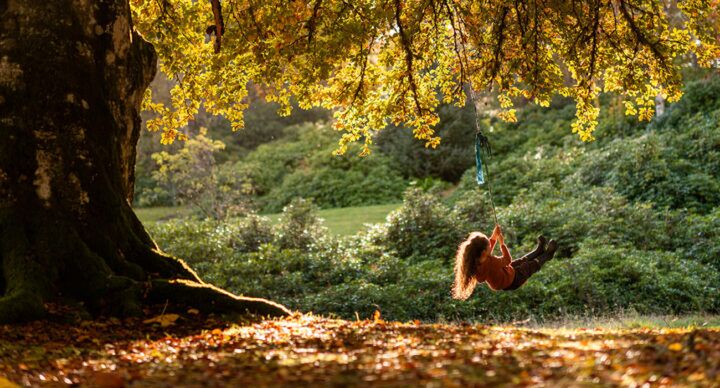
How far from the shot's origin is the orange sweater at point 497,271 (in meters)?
8.84

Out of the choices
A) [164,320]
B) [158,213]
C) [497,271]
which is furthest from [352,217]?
[164,320]

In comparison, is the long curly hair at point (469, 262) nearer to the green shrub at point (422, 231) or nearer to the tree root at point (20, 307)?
the tree root at point (20, 307)

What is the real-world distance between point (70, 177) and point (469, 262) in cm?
436

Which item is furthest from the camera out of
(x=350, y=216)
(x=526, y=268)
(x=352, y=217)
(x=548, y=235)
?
(x=350, y=216)

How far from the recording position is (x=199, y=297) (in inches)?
291

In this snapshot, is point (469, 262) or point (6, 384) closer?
point (6, 384)

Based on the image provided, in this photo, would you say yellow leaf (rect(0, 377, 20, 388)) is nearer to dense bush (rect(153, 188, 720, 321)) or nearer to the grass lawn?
dense bush (rect(153, 188, 720, 321))

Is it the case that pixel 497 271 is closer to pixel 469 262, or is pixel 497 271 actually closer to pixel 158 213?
pixel 469 262

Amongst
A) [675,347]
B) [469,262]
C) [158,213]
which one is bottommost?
[675,347]

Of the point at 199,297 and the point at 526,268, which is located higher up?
the point at 199,297

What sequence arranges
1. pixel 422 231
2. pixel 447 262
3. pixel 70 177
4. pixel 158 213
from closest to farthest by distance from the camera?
pixel 70 177, pixel 447 262, pixel 422 231, pixel 158 213

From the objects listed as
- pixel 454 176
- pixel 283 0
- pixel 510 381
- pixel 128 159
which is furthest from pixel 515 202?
pixel 510 381

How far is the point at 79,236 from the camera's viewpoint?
7.17 m

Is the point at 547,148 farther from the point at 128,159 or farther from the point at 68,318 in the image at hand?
the point at 68,318
